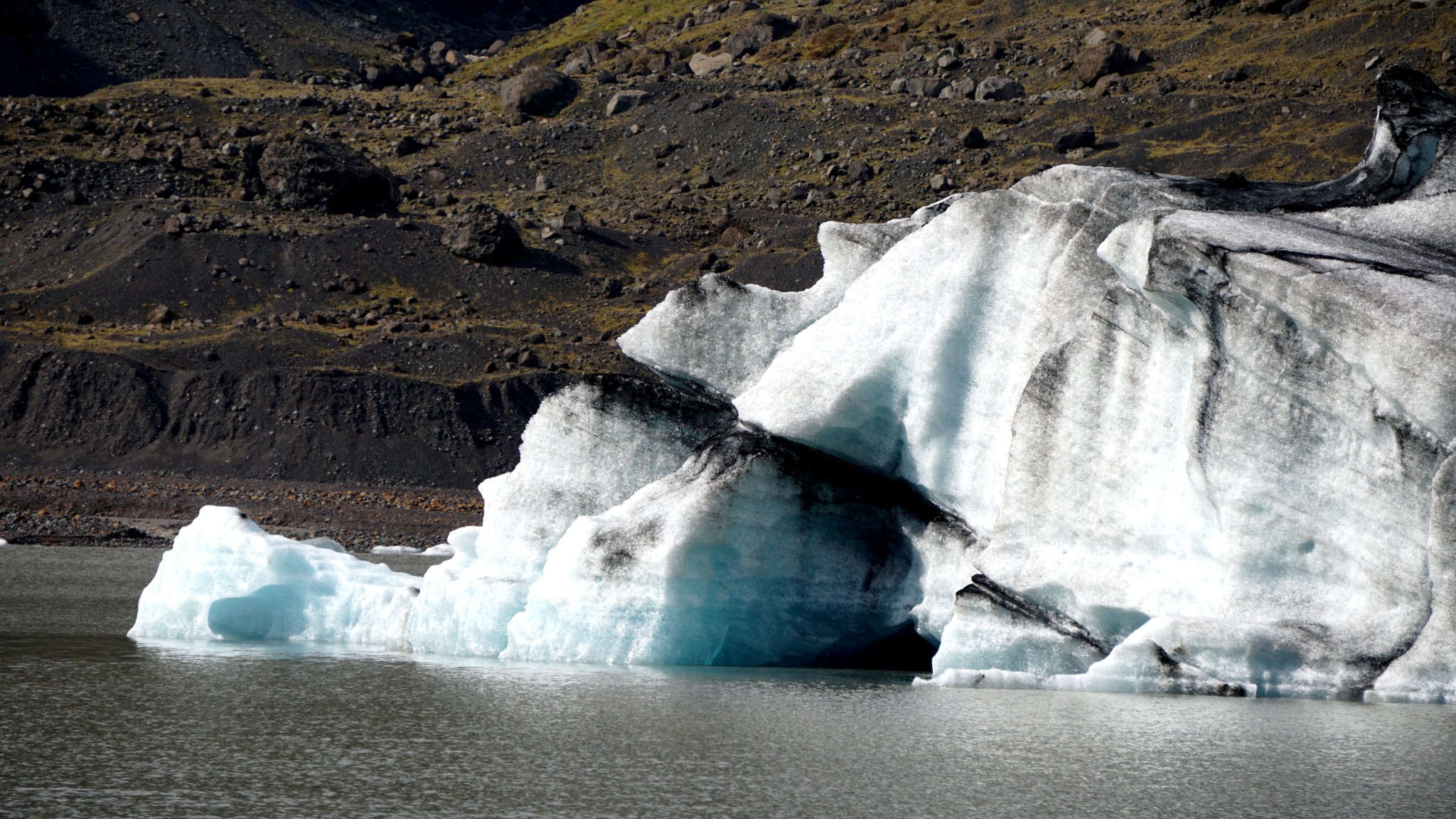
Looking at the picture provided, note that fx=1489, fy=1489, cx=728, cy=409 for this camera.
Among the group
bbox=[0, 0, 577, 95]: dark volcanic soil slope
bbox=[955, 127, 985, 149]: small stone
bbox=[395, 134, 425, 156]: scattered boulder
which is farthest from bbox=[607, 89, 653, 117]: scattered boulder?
bbox=[0, 0, 577, 95]: dark volcanic soil slope

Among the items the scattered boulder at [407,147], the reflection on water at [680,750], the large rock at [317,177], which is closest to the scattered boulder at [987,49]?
the scattered boulder at [407,147]

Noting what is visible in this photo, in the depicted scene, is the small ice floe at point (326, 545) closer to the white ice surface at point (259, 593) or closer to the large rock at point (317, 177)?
the white ice surface at point (259, 593)

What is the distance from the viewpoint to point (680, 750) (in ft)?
41.2

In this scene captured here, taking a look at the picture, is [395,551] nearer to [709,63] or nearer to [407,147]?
[407,147]

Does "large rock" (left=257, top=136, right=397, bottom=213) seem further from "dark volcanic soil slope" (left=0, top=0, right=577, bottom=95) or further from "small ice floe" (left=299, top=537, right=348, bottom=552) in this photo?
"small ice floe" (left=299, top=537, right=348, bottom=552)

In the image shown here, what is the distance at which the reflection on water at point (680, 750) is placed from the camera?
1082 cm

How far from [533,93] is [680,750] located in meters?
83.4

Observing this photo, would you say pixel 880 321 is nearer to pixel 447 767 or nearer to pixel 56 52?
pixel 447 767

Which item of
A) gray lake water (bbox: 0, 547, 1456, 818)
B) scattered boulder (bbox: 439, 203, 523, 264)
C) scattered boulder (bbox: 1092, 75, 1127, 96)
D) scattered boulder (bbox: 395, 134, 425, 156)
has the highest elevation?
scattered boulder (bbox: 1092, 75, 1127, 96)

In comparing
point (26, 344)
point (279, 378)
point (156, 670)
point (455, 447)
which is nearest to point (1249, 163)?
point (455, 447)

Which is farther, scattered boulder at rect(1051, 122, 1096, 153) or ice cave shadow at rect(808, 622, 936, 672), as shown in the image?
scattered boulder at rect(1051, 122, 1096, 153)

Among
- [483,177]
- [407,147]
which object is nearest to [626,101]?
[483,177]

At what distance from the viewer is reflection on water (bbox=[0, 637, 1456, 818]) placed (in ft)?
35.5

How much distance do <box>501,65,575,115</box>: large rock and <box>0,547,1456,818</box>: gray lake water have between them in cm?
7774
